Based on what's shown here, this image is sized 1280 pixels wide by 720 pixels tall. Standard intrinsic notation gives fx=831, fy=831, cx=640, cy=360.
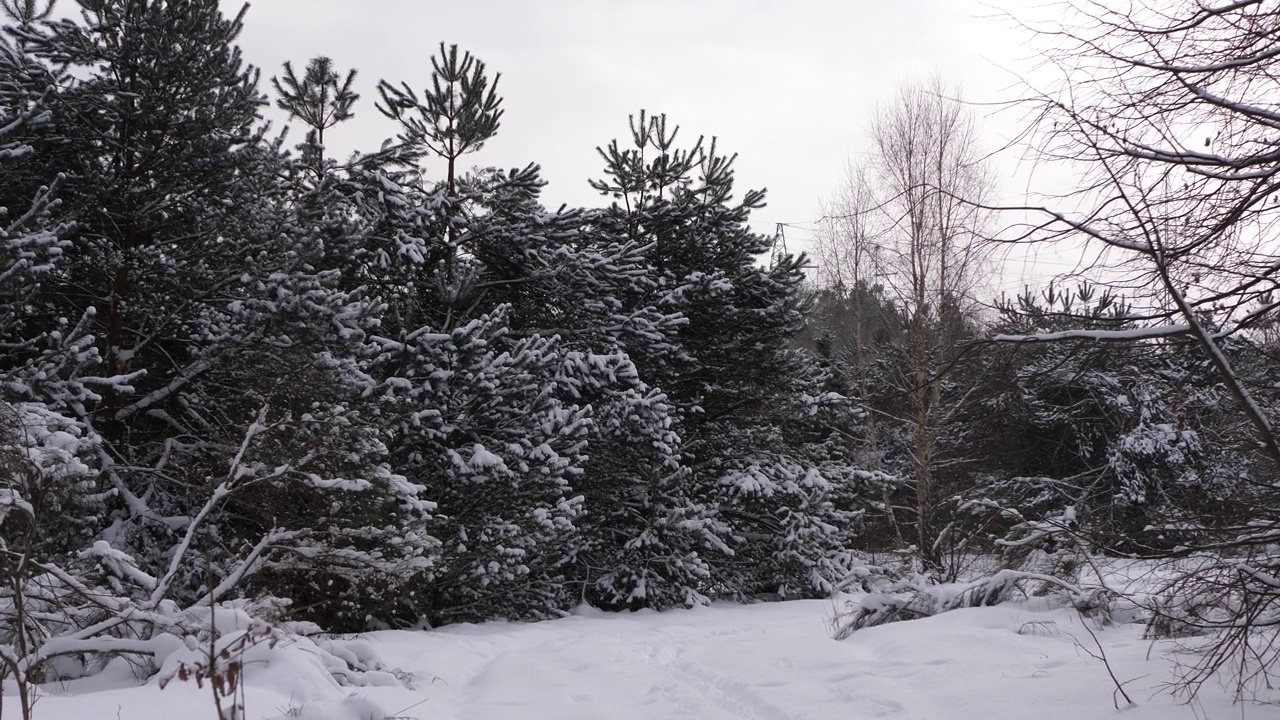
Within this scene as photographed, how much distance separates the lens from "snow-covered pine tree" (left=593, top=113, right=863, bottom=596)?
15.1 meters

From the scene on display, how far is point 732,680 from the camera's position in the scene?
6.55 meters

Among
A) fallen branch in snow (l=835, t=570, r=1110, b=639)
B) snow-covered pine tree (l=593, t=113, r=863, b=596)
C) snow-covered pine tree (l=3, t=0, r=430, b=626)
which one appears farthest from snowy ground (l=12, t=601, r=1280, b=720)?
snow-covered pine tree (l=593, t=113, r=863, b=596)

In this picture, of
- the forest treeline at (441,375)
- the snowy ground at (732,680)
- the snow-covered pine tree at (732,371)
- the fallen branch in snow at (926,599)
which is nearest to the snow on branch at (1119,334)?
the forest treeline at (441,375)

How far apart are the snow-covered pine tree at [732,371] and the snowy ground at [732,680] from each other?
5845 mm

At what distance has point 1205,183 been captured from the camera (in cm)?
369

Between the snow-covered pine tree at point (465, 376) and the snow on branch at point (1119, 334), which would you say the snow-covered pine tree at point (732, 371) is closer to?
the snow-covered pine tree at point (465, 376)

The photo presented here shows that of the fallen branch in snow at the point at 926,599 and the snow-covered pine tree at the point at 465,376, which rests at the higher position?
the snow-covered pine tree at the point at 465,376

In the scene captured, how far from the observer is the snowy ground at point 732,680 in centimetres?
451

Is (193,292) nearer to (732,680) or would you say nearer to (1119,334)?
(732,680)

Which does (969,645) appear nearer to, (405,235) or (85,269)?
(405,235)

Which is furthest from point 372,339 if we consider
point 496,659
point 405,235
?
point 496,659

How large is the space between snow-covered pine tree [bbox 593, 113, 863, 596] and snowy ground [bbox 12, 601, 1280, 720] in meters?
5.84

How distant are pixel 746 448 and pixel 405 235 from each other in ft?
24.9

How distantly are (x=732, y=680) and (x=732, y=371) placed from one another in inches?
384
